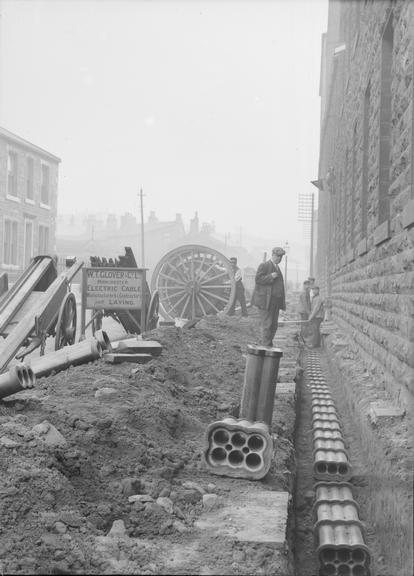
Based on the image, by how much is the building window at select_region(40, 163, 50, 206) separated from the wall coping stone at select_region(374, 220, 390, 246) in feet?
89.7

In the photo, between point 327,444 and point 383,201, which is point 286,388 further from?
point 383,201

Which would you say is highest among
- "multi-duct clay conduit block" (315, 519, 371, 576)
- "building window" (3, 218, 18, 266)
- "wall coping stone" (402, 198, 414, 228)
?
"building window" (3, 218, 18, 266)

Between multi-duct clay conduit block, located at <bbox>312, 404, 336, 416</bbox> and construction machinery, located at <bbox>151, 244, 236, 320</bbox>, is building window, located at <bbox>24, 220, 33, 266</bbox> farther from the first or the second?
multi-duct clay conduit block, located at <bbox>312, 404, 336, 416</bbox>

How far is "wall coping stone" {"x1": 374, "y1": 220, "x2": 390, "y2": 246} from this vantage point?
6.10 metres

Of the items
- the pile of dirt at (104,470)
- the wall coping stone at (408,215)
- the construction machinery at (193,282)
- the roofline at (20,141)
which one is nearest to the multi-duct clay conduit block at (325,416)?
the pile of dirt at (104,470)

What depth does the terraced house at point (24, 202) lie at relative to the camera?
91.5ft

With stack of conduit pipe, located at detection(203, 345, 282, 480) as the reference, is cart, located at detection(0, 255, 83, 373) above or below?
above

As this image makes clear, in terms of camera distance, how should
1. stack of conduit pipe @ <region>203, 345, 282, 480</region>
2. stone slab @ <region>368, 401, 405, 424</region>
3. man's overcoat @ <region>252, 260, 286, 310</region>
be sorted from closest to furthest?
stack of conduit pipe @ <region>203, 345, 282, 480</region>, stone slab @ <region>368, 401, 405, 424</region>, man's overcoat @ <region>252, 260, 286, 310</region>

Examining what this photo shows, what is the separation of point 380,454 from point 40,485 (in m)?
2.55

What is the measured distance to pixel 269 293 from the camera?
988 centimetres

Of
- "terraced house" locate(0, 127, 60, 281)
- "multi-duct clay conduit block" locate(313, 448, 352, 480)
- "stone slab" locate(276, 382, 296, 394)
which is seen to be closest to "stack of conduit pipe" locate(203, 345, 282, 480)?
"multi-duct clay conduit block" locate(313, 448, 352, 480)

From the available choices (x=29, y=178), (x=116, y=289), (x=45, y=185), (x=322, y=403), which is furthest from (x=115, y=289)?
(x=45, y=185)

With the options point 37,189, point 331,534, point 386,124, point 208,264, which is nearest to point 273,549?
point 331,534

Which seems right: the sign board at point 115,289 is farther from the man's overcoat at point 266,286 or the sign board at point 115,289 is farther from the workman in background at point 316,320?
the workman in background at point 316,320
